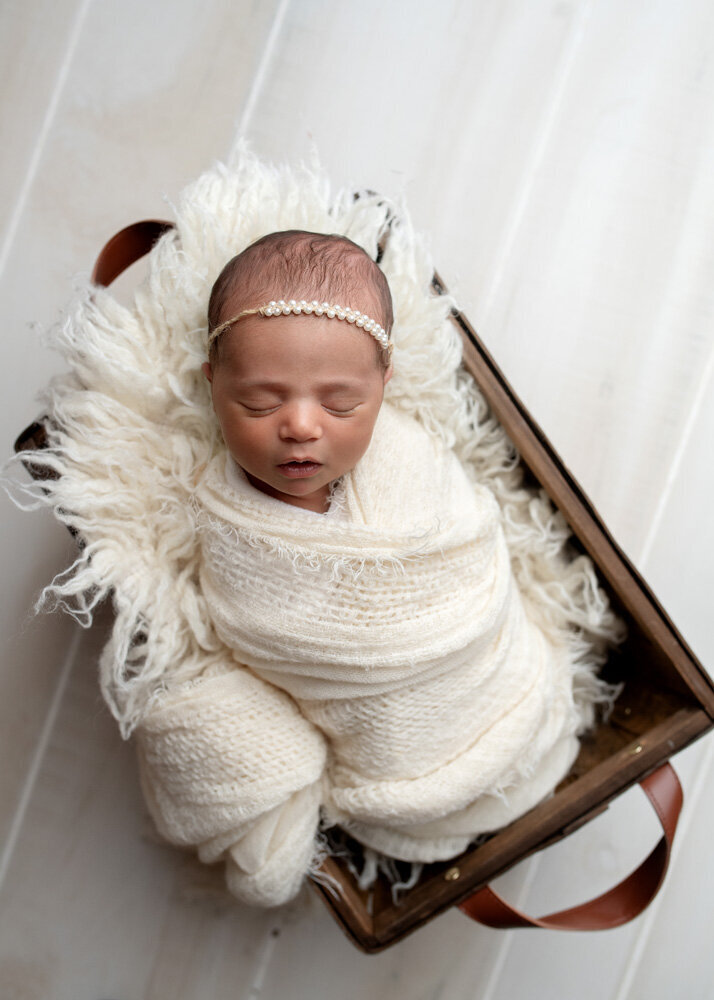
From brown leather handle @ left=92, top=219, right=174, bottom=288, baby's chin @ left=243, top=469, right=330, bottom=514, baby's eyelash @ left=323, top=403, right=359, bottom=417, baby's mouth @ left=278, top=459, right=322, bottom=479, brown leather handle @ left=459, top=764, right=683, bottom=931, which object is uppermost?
brown leather handle @ left=92, top=219, right=174, bottom=288

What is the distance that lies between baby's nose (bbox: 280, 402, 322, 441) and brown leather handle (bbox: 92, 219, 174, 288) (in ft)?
1.17

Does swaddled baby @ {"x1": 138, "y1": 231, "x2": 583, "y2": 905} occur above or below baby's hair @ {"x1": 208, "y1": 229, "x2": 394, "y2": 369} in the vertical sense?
below

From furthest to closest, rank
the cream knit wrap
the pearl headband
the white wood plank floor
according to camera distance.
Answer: the white wood plank floor < the cream knit wrap < the pearl headband

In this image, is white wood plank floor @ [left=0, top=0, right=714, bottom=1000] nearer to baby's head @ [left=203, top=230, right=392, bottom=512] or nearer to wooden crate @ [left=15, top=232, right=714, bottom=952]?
wooden crate @ [left=15, top=232, right=714, bottom=952]

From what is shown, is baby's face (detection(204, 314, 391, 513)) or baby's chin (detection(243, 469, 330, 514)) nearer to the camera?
baby's face (detection(204, 314, 391, 513))

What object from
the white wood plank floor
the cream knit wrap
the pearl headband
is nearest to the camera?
the pearl headband

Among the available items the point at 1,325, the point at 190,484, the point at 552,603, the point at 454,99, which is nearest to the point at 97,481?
the point at 190,484

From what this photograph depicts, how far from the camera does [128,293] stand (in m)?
1.14

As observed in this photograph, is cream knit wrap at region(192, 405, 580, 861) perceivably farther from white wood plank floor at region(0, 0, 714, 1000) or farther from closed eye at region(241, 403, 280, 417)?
white wood plank floor at region(0, 0, 714, 1000)

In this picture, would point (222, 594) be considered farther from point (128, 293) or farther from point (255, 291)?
point (128, 293)

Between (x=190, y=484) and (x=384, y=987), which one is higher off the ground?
(x=190, y=484)

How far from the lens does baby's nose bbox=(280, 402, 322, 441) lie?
750 mm

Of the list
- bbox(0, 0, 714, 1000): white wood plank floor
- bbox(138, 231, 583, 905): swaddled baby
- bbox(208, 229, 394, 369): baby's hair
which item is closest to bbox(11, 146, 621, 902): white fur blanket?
bbox(138, 231, 583, 905): swaddled baby

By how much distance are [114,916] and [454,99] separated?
132 cm
